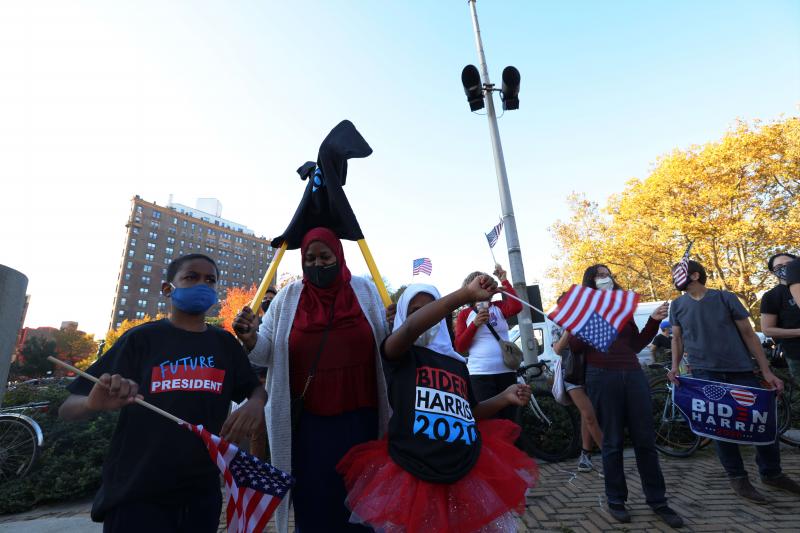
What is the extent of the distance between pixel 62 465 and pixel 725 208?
23724 mm

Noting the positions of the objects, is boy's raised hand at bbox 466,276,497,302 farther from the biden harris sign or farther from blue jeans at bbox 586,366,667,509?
the biden harris sign

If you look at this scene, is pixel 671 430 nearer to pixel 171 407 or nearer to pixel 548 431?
pixel 548 431

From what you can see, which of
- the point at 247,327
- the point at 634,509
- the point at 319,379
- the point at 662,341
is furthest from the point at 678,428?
the point at 247,327

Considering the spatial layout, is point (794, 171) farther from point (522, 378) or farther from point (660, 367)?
point (522, 378)

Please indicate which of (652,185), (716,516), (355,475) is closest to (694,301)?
(716,516)

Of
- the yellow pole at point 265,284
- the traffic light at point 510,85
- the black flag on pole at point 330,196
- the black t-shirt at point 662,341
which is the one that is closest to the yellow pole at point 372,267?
the black flag on pole at point 330,196

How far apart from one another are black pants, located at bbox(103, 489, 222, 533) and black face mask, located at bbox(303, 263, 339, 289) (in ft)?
3.40

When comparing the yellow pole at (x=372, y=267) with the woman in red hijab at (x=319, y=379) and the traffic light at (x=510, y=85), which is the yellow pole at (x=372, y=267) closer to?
the woman in red hijab at (x=319, y=379)

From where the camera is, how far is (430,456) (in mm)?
1685

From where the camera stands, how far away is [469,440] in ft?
5.86

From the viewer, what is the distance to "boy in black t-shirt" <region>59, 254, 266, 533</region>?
1596 millimetres

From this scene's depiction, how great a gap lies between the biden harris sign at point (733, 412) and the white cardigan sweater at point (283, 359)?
3560 millimetres

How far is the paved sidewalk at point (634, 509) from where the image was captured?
3.16m

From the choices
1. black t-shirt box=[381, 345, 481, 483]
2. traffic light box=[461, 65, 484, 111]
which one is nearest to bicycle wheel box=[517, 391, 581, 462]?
black t-shirt box=[381, 345, 481, 483]
